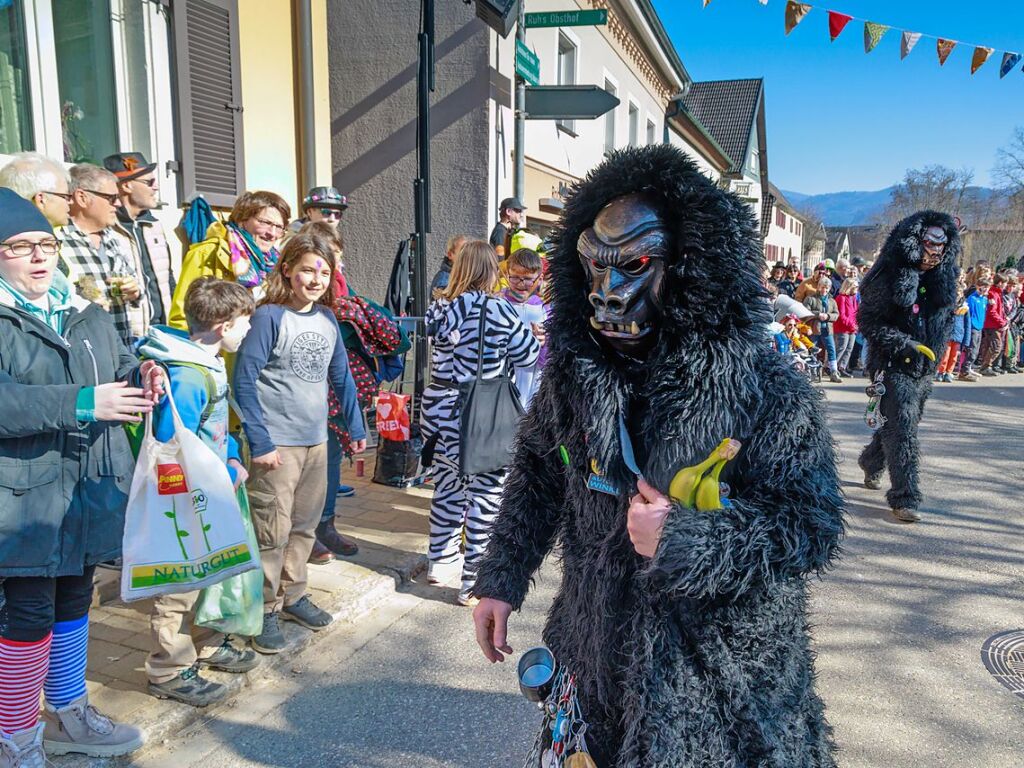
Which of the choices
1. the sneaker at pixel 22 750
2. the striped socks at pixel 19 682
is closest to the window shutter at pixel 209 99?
the striped socks at pixel 19 682

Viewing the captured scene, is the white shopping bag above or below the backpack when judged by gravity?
below

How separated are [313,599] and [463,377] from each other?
145 centimetres

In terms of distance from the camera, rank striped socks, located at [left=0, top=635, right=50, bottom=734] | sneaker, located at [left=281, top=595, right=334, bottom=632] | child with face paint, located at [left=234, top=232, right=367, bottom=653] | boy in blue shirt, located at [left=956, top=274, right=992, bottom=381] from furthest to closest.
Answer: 1. boy in blue shirt, located at [left=956, top=274, right=992, bottom=381]
2. sneaker, located at [left=281, top=595, right=334, bottom=632]
3. child with face paint, located at [left=234, top=232, right=367, bottom=653]
4. striped socks, located at [left=0, top=635, right=50, bottom=734]

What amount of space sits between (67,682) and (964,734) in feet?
11.4

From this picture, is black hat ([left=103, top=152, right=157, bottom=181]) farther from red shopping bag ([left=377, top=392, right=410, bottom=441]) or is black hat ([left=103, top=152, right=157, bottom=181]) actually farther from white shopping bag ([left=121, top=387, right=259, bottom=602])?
white shopping bag ([left=121, top=387, right=259, bottom=602])

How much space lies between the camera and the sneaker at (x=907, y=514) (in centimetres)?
550

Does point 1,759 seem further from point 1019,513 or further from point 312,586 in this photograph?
point 1019,513

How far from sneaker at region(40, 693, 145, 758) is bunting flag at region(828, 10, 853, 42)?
9537mm

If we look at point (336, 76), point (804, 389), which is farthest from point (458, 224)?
point (804, 389)

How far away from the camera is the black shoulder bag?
3.97 meters

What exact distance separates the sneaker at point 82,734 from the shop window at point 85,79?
11.3 ft

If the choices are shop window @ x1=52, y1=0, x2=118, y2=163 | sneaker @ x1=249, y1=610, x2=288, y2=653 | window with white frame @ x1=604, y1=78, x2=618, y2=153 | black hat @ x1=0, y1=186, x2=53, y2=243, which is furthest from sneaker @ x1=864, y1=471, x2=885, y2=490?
window with white frame @ x1=604, y1=78, x2=618, y2=153

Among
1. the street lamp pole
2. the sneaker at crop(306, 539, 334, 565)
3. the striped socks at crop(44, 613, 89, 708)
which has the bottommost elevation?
the sneaker at crop(306, 539, 334, 565)

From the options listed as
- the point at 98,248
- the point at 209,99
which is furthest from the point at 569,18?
the point at 98,248
